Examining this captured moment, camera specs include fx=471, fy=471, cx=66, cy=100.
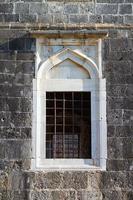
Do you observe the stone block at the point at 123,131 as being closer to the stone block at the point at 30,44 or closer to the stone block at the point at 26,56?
the stone block at the point at 26,56

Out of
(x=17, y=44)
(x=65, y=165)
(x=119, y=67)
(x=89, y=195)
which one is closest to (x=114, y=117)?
(x=119, y=67)

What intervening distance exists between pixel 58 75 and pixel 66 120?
102 cm

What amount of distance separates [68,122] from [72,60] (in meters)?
1.39

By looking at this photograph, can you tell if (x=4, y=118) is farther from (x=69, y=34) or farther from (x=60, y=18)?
(x=60, y=18)

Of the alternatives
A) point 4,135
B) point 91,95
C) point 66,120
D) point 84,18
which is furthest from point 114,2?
point 4,135

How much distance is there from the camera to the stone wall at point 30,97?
991 centimetres

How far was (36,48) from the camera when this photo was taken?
34.4 feet

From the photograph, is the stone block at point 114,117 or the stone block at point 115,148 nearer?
the stone block at point 115,148

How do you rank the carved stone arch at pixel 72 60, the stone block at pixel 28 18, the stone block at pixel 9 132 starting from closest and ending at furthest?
the stone block at pixel 9 132
the carved stone arch at pixel 72 60
the stone block at pixel 28 18

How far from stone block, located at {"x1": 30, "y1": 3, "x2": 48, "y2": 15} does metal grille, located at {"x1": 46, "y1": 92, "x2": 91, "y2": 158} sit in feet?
6.08

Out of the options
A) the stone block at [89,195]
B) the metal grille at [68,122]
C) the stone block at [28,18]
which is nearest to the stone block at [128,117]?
the metal grille at [68,122]

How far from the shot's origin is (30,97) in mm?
10273

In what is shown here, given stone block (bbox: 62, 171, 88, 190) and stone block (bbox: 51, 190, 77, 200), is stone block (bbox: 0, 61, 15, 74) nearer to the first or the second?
stone block (bbox: 62, 171, 88, 190)

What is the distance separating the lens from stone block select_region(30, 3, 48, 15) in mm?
10656
